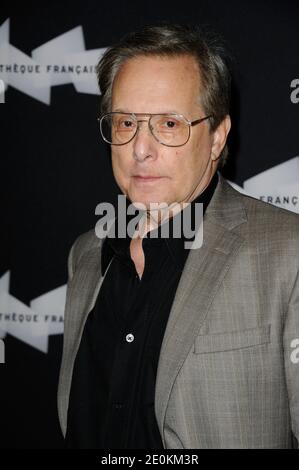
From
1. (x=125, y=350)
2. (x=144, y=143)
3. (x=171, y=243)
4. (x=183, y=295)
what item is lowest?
(x=125, y=350)

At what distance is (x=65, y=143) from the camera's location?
88.2 inches

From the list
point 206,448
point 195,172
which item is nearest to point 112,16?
point 195,172

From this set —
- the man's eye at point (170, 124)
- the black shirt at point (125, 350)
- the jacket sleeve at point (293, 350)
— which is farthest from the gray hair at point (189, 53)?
the jacket sleeve at point (293, 350)

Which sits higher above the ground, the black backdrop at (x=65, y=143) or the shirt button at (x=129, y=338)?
the black backdrop at (x=65, y=143)

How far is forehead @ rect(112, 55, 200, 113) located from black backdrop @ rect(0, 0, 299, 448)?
550 millimetres

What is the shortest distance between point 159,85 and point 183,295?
59cm

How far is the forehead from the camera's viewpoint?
4.91 feet

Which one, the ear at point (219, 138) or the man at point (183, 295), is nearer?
the man at point (183, 295)

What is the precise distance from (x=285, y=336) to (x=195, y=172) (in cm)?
53

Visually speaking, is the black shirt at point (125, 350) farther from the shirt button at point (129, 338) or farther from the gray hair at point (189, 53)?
the gray hair at point (189, 53)

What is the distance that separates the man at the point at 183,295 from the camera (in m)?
1.41

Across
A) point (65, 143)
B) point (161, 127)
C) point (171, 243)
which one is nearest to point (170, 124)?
point (161, 127)

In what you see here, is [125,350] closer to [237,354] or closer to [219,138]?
[237,354]

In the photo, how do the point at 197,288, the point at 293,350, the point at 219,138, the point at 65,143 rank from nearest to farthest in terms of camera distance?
the point at 293,350 < the point at 197,288 < the point at 219,138 < the point at 65,143
